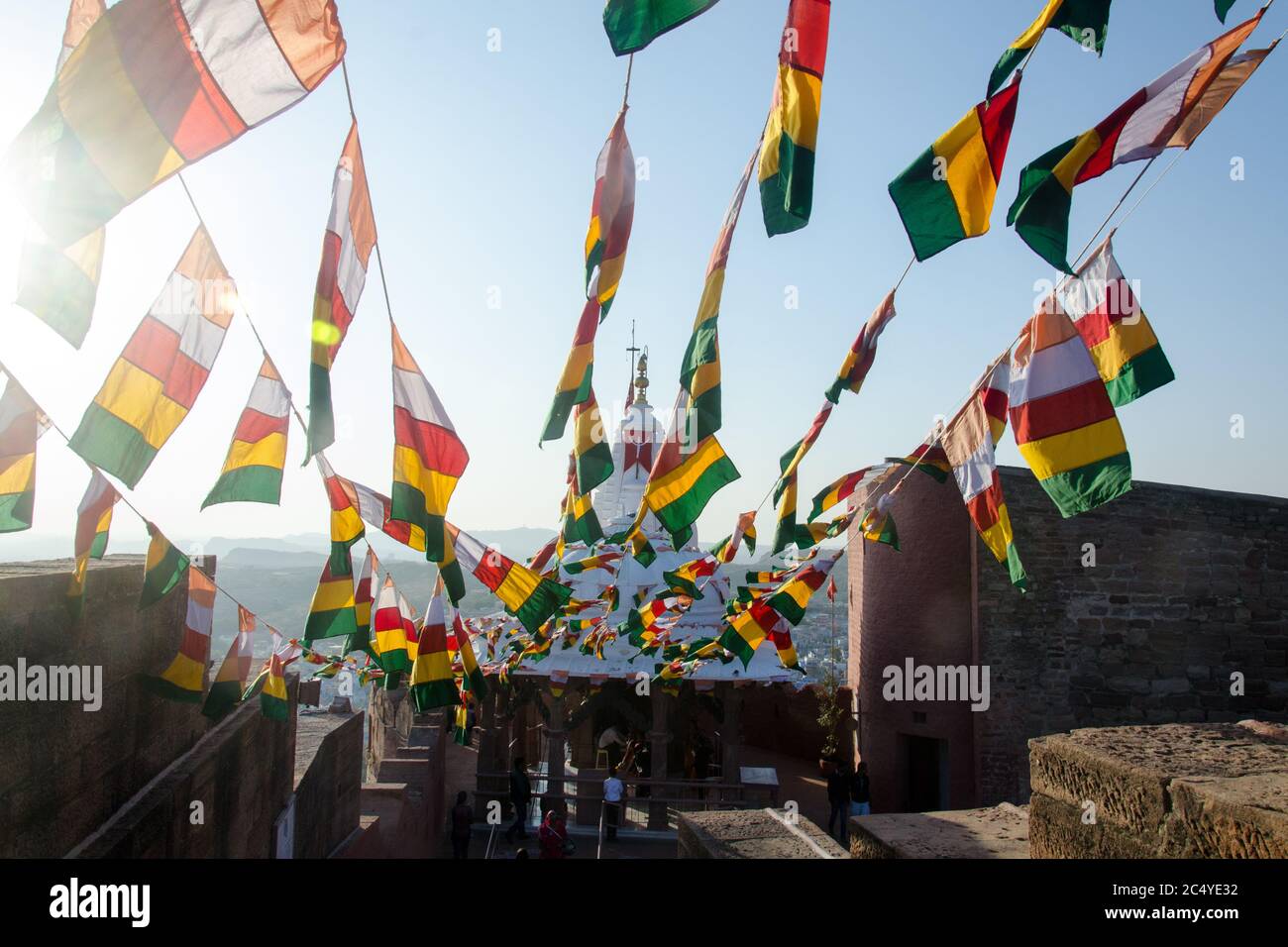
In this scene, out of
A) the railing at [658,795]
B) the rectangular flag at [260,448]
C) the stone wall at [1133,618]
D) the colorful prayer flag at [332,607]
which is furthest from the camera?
the railing at [658,795]

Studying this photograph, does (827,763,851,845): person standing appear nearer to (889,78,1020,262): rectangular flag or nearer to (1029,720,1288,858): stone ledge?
(1029,720,1288,858): stone ledge

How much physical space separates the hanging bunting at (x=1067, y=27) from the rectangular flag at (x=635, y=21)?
1.50 m

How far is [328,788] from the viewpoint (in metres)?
11.0

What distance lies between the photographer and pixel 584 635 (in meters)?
15.7

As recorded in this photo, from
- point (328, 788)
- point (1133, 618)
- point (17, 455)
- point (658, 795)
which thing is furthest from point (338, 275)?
point (1133, 618)

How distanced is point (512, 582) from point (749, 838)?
3.96m

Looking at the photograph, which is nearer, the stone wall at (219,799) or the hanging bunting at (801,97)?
the hanging bunting at (801,97)

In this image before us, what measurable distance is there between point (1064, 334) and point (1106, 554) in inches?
361

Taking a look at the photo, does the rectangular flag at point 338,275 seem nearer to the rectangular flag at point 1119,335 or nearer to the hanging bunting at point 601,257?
the hanging bunting at point 601,257

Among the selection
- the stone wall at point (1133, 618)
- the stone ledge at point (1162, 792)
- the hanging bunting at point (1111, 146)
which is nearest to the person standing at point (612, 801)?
the stone wall at point (1133, 618)

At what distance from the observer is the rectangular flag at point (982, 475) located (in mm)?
6480

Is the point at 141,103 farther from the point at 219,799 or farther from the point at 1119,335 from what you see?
the point at 219,799

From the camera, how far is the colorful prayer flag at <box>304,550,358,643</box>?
309 inches
